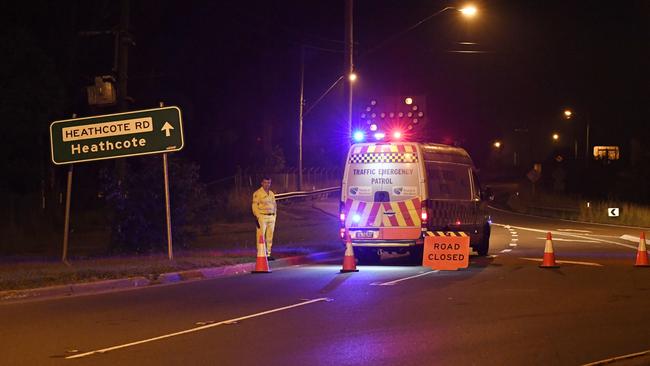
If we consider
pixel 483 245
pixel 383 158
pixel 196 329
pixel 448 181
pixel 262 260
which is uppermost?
pixel 383 158

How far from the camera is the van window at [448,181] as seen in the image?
18312 millimetres

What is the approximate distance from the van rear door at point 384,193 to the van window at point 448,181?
0.47 m

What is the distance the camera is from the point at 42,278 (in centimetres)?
1405

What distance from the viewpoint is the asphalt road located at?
8461mm

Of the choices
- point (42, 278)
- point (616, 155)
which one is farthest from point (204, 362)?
point (616, 155)

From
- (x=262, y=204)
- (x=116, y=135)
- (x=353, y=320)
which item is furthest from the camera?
(x=262, y=204)

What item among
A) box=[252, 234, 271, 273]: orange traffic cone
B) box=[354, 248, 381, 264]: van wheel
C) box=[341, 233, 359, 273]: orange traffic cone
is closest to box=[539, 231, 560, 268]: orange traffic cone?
box=[341, 233, 359, 273]: orange traffic cone

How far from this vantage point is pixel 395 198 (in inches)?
712

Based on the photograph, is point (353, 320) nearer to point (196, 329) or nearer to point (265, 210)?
point (196, 329)

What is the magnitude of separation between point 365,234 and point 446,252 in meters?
2.20

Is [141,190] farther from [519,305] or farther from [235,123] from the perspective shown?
[235,123]

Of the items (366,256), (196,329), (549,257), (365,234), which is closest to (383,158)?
(365,234)

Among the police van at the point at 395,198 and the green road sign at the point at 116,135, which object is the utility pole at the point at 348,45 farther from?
the green road sign at the point at 116,135

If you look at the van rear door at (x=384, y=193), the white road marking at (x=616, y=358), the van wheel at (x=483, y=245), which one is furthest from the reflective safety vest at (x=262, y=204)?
the white road marking at (x=616, y=358)
